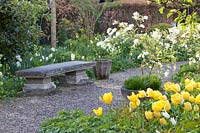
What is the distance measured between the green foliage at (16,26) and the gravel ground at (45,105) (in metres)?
1.25

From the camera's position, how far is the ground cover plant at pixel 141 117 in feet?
10.4

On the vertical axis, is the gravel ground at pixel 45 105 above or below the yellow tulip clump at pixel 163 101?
below

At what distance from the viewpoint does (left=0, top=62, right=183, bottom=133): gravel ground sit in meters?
6.40

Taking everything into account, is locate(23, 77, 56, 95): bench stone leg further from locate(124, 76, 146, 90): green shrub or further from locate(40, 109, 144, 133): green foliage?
locate(40, 109, 144, 133): green foliage

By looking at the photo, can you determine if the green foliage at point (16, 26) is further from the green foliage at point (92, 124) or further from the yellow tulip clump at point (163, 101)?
the yellow tulip clump at point (163, 101)

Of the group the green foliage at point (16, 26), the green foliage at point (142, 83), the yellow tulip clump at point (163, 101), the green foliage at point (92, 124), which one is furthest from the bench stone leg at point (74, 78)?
the yellow tulip clump at point (163, 101)

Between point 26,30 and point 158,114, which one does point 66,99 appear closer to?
point 26,30

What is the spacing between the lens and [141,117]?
381 cm

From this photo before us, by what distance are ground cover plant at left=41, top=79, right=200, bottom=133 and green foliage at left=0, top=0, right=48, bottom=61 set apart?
4.78 metres

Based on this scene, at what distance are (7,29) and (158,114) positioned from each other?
651 centimetres

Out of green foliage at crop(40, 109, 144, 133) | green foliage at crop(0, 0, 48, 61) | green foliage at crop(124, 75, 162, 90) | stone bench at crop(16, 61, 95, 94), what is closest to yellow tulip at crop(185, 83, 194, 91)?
green foliage at crop(40, 109, 144, 133)

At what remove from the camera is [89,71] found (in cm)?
1069

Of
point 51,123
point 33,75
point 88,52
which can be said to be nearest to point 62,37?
point 88,52

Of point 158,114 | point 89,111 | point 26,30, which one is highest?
point 26,30
